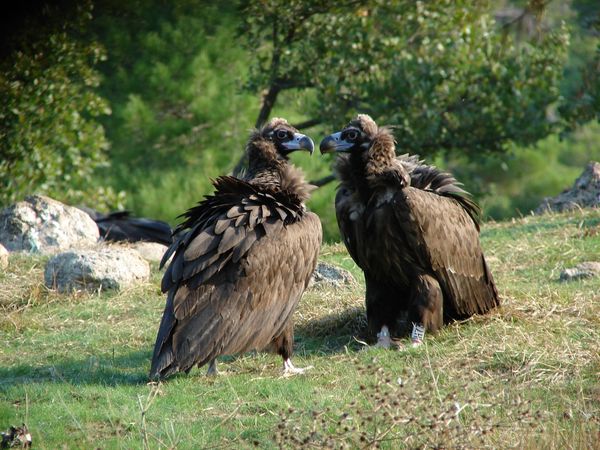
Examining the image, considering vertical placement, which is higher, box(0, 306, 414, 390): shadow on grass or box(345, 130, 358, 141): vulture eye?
box(345, 130, 358, 141): vulture eye

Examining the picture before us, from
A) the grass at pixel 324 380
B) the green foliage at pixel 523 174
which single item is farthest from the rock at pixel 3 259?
the green foliage at pixel 523 174

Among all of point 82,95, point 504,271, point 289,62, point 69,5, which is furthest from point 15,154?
point 504,271

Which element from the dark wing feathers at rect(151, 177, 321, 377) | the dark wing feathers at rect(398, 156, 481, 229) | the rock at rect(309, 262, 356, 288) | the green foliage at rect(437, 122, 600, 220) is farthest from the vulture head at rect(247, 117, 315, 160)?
the green foliage at rect(437, 122, 600, 220)

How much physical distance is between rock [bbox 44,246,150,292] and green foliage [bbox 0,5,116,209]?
19.5ft

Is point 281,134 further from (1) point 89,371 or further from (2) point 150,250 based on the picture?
(2) point 150,250

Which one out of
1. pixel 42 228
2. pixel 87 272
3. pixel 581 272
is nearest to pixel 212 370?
pixel 87 272

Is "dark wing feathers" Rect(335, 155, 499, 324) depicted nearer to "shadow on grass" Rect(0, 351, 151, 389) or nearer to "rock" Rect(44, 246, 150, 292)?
"shadow on grass" Rect(0, 351, 151, 389)

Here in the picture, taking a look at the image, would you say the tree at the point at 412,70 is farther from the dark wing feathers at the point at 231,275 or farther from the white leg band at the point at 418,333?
the dark wing feathers at the point at 231,275

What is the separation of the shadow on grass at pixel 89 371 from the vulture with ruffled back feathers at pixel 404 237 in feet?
5.78

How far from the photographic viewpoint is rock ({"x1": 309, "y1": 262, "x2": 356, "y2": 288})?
28.7ft

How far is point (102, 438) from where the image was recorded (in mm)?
5461

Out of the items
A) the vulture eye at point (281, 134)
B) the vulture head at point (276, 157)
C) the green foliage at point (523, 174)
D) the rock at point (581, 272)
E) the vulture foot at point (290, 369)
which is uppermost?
the vulture eye at point (281, 134)

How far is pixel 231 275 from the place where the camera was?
21.0 feet

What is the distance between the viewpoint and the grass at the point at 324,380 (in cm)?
520
